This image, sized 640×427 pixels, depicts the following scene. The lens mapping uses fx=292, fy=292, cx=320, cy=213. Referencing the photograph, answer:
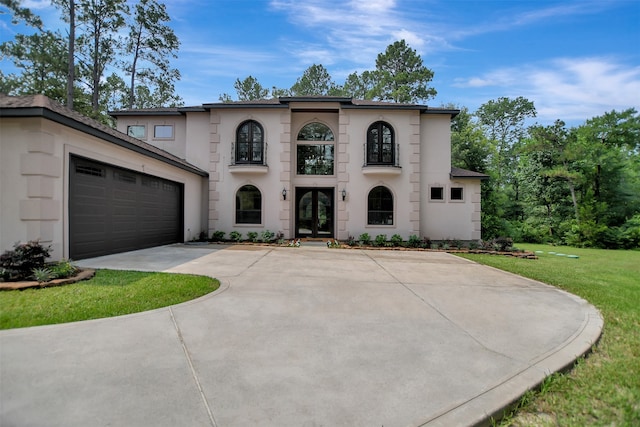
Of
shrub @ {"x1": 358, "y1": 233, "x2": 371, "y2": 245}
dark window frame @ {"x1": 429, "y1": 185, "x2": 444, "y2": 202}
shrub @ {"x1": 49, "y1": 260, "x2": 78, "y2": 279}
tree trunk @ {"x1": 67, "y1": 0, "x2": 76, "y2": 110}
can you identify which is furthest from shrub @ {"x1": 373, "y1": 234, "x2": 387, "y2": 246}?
tree trunk @ {"x1": 67, "y1": 0, "x2": 76, "y2": 110}

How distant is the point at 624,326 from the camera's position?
147 inches

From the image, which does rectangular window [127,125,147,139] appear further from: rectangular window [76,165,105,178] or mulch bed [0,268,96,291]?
mulch bed [0,268,96,291]

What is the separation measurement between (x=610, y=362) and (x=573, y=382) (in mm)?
759

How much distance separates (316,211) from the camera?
14445 mm

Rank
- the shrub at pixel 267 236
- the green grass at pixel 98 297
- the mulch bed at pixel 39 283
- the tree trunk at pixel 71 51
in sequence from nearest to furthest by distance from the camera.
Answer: the green grass at pixel 98 297 → the mulch bed at pixel 39 283 → the shrub at pixel 267 236 → the tree trunk at pixel 71 51

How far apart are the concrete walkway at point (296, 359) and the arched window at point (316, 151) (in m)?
9.81

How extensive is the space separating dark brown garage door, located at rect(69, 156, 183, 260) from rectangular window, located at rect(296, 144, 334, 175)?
580 cm

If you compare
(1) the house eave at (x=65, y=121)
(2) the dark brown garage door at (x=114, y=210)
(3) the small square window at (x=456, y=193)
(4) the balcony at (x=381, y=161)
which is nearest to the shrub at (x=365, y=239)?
(4) the balcony at (x=381, y=161)

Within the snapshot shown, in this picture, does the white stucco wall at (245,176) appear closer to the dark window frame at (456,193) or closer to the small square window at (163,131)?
the small square window at (163,131)

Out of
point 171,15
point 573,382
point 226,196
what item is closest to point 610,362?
point 573,382

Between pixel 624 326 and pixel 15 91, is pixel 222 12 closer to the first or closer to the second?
pixel 624 326

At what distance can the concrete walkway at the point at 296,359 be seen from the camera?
1974 mm

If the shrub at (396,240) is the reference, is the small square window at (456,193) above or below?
above

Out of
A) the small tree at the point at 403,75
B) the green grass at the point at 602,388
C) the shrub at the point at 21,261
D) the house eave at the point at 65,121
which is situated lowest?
the green grass at the point at 602,388
